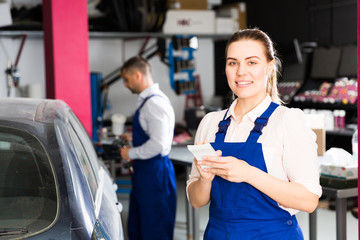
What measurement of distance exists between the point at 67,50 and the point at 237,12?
4901 millimetres

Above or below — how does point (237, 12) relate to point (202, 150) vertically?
above

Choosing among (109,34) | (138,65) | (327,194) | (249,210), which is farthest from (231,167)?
(109,34)

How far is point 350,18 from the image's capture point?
23.6 feet

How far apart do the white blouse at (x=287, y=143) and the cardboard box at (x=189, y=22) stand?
21.2 feet

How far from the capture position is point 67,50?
181 inches

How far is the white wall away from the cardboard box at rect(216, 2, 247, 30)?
68cm

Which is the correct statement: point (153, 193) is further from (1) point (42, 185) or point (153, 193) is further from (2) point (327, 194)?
(1) point (42, 185)

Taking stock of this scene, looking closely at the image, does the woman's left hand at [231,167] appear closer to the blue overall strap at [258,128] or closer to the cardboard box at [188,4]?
the blue overall strap at [258,128]

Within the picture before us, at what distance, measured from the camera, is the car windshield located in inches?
67.6

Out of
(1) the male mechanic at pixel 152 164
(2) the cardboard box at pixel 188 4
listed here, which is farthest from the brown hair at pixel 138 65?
(2) the cardboard box at pixel 188 4

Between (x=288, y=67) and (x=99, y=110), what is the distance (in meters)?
2.73

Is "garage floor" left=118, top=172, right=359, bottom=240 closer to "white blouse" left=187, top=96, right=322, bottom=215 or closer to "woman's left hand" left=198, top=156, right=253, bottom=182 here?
"white blouse" left=187, top=96, right=322, bottom=215

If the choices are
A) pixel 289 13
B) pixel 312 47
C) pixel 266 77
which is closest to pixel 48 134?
pixel 266 77

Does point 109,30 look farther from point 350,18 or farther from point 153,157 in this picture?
point 153,157
